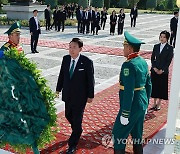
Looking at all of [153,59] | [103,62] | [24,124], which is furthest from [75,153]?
[103,62]

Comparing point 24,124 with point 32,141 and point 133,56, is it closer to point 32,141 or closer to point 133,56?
point 32,141

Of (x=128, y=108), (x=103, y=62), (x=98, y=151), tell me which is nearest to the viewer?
(x=128, y=108)

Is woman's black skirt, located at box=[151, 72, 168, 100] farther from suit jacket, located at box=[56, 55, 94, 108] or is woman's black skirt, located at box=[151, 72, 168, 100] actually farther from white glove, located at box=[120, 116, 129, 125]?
white glove, located at box=[120, 116, 129, 125]

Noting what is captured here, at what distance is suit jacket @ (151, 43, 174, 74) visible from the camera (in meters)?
6.43

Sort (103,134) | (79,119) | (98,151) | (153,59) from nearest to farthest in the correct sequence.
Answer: (79,119) → (98,151) → (103,134) → (153,59)

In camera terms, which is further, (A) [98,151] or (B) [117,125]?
(A) [98,151]

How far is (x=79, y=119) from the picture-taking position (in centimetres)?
472

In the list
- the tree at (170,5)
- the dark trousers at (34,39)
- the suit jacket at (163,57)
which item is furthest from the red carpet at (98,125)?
the tree at (170,5)

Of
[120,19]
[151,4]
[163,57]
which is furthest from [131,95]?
[151,4]

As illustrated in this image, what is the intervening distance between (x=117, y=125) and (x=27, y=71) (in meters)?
1.28

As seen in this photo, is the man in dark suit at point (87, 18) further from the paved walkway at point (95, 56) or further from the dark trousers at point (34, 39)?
the dark trousers at point (34, 39)

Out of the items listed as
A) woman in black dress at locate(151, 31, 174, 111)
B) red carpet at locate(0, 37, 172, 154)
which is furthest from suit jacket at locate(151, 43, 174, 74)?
→ red carpet at locate(0, 37, 172, 154)

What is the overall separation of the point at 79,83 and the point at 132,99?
1.08m

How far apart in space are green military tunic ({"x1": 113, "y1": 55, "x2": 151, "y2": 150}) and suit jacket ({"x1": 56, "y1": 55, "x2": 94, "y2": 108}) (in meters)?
0.80
